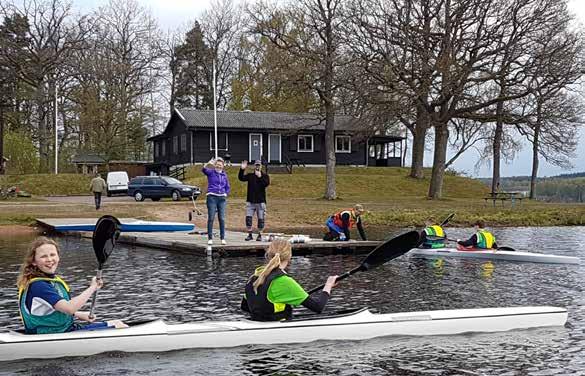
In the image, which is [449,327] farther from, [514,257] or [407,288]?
[514,257]

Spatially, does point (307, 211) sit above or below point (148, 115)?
below

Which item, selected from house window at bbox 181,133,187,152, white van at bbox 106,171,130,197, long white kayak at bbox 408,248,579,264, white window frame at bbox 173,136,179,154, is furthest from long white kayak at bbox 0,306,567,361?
white window frame at bbox 173,136,179,154

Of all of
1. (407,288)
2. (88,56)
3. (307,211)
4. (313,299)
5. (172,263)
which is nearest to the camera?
(313,299)

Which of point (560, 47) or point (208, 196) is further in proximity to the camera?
point (560, 47)

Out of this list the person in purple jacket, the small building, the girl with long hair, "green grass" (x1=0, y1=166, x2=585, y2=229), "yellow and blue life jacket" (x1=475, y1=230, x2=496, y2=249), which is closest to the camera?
the girl with long hair

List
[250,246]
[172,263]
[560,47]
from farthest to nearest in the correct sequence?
[560,47] → [250,246] → [172,263]

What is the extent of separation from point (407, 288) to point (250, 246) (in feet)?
18.5

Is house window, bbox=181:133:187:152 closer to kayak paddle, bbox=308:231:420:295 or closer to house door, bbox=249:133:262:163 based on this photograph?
house door, bbox=249:133:262:163

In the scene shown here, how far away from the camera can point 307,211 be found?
3133cm

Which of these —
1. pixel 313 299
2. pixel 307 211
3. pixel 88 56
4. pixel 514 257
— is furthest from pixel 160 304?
pixel 88 56

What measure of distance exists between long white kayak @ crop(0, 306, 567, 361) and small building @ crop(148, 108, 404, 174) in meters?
42.7

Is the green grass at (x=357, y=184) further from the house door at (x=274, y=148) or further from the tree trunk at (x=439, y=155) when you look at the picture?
the tree trunk at (x=439, y=155)

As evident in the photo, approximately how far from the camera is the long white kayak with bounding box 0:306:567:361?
26.0 feet

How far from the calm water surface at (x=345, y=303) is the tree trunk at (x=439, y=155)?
692 inches
